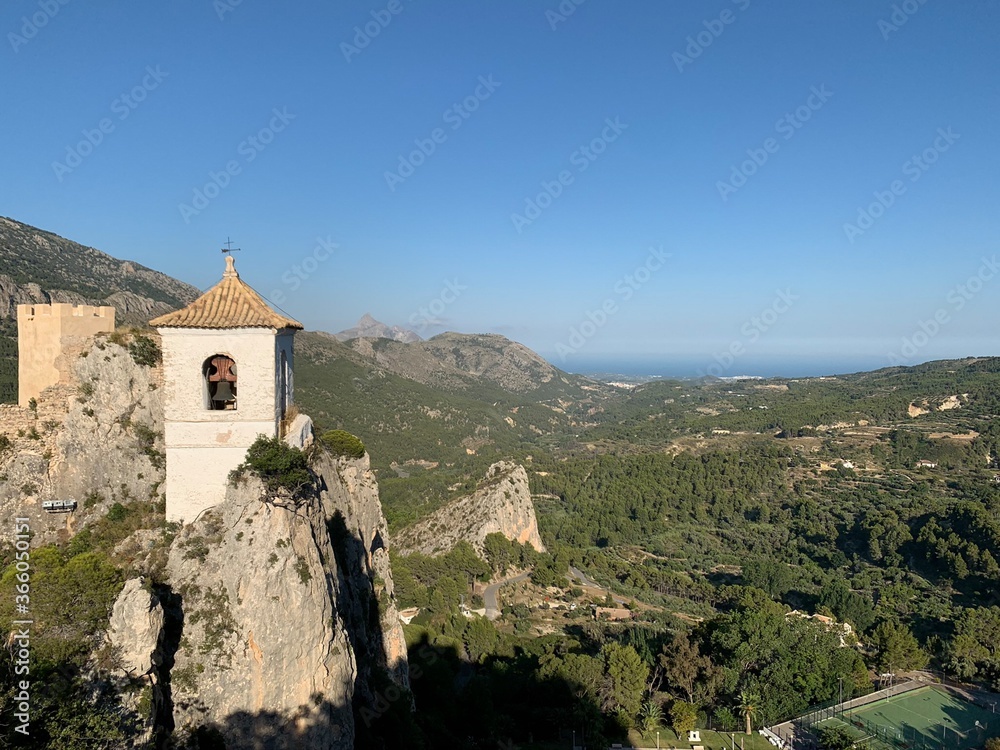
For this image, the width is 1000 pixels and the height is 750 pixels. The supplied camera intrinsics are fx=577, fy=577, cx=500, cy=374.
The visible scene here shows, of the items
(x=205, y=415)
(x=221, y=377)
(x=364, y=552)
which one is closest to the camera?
(x=205, y=415)

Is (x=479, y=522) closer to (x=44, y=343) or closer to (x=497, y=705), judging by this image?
(x=497, y=705)

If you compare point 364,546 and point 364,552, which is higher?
point 364,546

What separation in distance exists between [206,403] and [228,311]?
210 centimetres

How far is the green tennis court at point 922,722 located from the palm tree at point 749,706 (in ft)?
12.9

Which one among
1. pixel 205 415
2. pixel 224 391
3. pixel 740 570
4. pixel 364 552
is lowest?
pixel 740 570

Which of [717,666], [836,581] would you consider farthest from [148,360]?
[836,581]

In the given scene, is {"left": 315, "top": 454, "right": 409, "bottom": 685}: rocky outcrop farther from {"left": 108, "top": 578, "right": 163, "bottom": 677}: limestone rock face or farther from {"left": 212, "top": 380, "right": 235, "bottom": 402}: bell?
{"left": 108, "top": 578, "right": 163, "bottom": 677}: limestone rock face

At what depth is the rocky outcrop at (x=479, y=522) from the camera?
57.6 m

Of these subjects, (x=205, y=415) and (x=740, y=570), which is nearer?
(x=205, y=415)

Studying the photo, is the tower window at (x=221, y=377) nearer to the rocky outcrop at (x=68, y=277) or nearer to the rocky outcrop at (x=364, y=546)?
the rocky outcrop at (x=364, y=546)

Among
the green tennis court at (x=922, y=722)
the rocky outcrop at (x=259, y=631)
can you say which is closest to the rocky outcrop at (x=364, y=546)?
the rocky outcrop at (x=259, y=631)

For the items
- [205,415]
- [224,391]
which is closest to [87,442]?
[205,415]

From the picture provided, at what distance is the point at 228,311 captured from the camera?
12.8 metres
